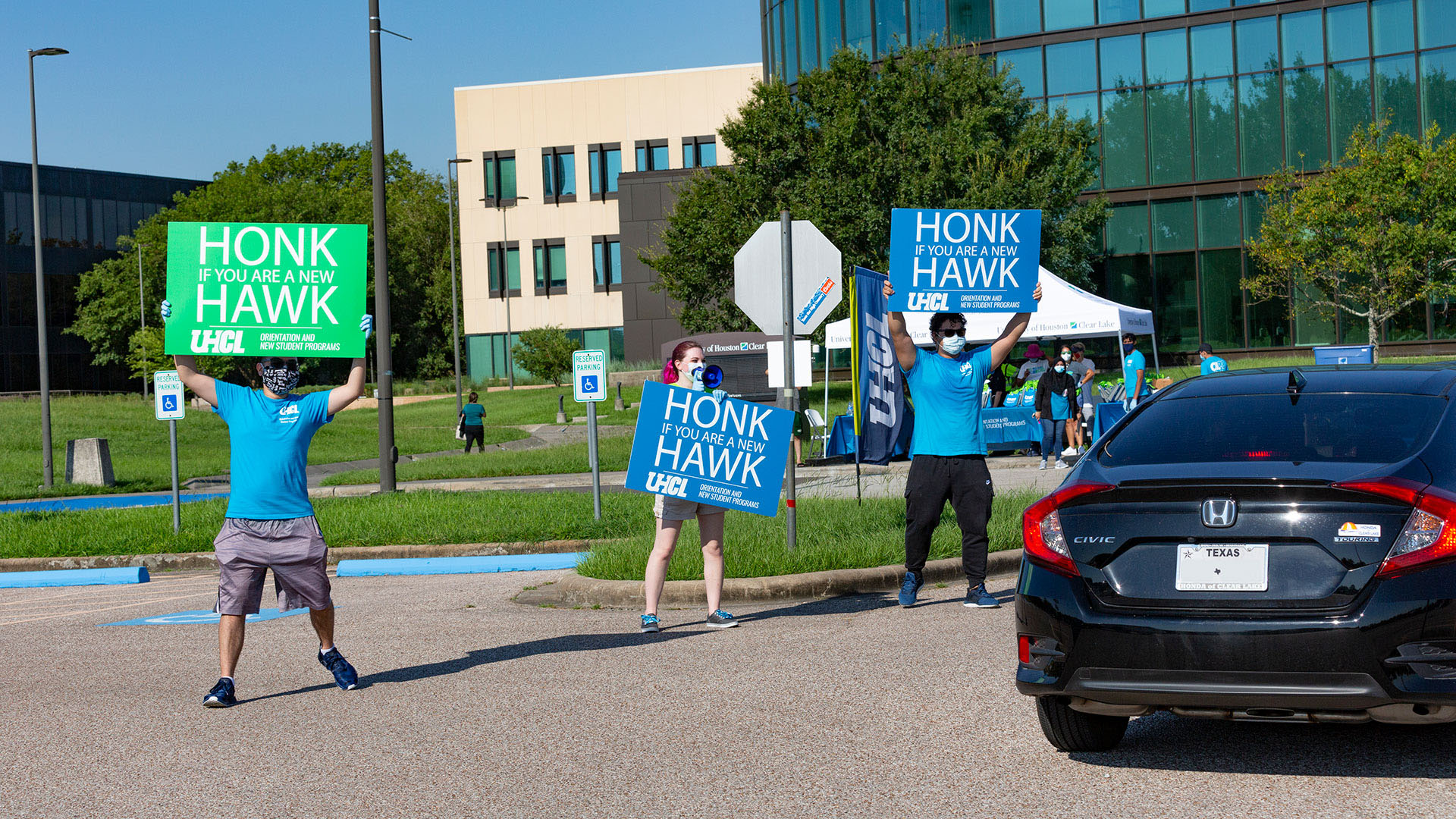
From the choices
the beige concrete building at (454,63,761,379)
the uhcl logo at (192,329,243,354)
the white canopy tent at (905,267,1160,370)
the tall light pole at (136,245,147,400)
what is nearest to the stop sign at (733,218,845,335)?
the uhcl logo at (192,329,243,354)

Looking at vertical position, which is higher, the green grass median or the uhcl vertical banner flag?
the uhcl vertical banner flag

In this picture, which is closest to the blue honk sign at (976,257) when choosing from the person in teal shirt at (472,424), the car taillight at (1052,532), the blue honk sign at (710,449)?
the blue honk sign at (710,449)

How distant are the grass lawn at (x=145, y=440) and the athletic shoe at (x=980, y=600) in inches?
819

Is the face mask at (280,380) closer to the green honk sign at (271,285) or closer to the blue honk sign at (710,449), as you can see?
the green honk sign at (271,285)

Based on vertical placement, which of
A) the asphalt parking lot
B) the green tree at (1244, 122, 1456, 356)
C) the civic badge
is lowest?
the asphalt parking lot

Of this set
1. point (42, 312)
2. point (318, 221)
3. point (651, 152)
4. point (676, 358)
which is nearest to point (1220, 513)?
point (676, 358)

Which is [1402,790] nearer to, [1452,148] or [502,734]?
[502,734]

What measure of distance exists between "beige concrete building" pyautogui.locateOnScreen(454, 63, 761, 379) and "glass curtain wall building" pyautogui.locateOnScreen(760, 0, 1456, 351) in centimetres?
2482

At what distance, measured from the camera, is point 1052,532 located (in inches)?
204

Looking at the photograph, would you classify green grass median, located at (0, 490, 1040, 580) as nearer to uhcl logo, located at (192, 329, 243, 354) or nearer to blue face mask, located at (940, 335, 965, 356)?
blue face mask, located at (940, 335, 965, 356)

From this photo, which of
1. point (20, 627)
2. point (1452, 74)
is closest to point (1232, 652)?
point (20, 627)

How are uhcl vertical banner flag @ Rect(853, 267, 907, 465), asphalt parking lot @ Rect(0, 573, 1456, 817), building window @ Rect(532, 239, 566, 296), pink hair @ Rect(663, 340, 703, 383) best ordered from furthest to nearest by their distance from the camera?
1. building window @ Rect(532, 239, 566, 296)
2. uhcl vertical banner flag @ Rect(853, 267, 907, 465)
3. pink hair @ Rect(663, 340, 703, 383)
4. asphalt parking lot @ Rect(0, 573, 1456, 817)

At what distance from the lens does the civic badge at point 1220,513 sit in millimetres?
4773

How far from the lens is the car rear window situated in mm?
5059
